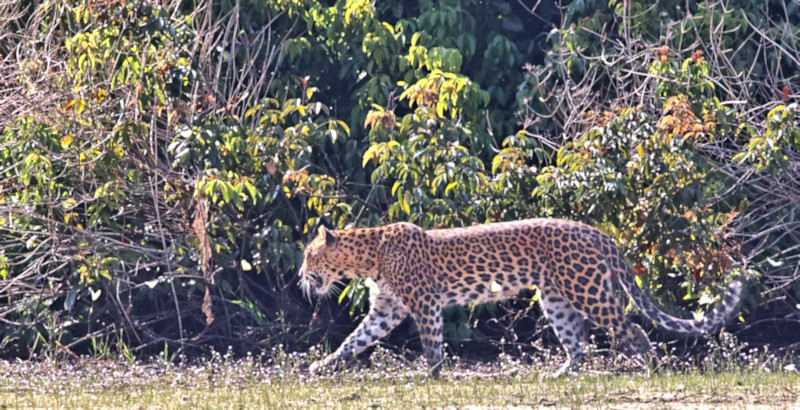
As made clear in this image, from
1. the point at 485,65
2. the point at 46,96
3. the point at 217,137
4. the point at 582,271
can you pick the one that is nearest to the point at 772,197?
the point at 582,271

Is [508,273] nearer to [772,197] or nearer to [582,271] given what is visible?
[582,271]

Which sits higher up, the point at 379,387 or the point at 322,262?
the point at 322,262

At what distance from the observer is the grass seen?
7094 millimetres

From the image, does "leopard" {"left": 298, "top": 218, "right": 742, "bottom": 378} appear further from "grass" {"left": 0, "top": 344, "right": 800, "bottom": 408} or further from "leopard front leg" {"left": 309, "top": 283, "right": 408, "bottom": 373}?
"grass" {"left": 0, "top": 344, "right": 800, "bottom": 408}

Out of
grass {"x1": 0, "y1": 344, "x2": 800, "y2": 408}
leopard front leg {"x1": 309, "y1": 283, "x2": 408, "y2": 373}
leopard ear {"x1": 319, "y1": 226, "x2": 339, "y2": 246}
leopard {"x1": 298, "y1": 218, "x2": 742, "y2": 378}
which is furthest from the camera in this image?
leopard front leg {"x1": 309, "y1": 283, "x2": 408, "y2": 373}

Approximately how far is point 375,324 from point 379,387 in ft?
3.84

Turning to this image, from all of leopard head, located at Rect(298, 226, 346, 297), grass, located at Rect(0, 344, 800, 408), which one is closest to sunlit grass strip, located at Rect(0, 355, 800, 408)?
grass, located at Rect(0, 344, 800, 408)

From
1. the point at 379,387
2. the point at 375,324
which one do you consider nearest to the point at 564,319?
the point at 375,324

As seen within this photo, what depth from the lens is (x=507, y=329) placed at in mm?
9703

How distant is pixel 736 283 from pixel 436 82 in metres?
2.50

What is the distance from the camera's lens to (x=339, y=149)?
10336 millimetres

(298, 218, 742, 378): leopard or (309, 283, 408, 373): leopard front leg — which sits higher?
(298, 218, 742, 378): leopard

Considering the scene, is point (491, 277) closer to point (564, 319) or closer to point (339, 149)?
Result: point (564, 319)

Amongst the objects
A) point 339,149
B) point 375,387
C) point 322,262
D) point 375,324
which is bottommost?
point 375,324
